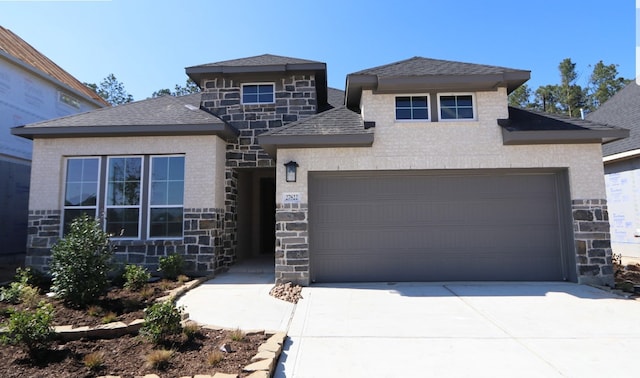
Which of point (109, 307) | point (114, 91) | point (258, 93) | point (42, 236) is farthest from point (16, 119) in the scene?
point (114, 91)

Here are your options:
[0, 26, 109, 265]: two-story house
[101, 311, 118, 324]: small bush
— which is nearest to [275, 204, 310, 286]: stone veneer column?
[101, 311, 118, 324]: small bush

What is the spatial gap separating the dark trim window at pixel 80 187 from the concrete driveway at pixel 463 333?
5.71 meters

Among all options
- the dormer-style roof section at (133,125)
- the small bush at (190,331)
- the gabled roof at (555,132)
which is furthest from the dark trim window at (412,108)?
the small bush at (190,331)

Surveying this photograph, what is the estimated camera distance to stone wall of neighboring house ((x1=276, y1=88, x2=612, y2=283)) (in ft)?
23.6

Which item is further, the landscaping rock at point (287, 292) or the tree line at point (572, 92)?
the tree line at point (572, 92)

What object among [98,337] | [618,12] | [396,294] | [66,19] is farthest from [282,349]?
[618,12]

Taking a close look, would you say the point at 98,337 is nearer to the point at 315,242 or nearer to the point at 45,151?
the point at 315,242

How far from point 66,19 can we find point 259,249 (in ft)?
26.2

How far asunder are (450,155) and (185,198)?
607 cm

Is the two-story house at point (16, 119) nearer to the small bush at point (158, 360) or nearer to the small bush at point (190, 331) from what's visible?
the small bush at point (190, 331)

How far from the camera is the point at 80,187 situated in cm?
824

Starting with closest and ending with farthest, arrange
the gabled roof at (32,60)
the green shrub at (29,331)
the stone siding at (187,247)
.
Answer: the green shrub at (29,331), the stone siding at (187,247), the gabled roof at (32,60)

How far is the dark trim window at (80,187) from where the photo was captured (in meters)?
8.16

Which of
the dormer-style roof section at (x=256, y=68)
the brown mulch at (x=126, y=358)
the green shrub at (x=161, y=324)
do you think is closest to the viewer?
the brown mulch at (x=126, y=358)
